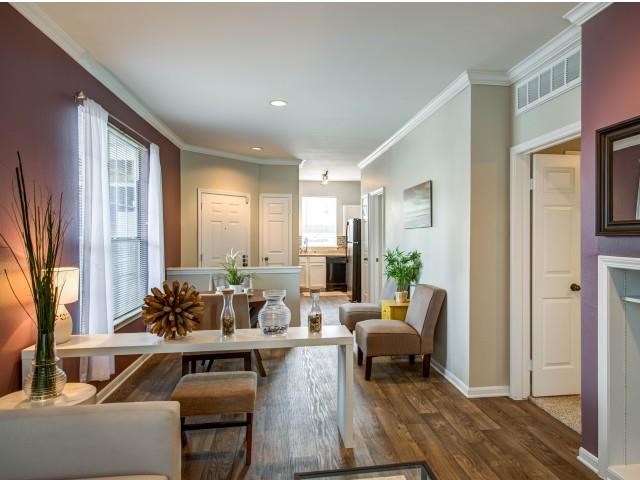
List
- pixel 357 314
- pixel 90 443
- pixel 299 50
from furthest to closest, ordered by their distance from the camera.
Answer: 1. pixel 357 314
2. pixel 299 50
3. pixel 90 443

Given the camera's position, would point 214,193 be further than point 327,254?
No

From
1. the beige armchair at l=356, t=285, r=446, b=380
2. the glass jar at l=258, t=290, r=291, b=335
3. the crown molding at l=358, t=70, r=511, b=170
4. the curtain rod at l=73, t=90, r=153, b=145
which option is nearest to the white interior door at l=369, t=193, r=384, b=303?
the crown molding at l=358, t=70, r=511, b=170

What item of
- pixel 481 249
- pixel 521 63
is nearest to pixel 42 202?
pixel 481 249

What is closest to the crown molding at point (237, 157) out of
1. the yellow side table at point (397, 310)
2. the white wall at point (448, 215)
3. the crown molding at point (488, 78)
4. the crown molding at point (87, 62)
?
the crown molding at point (87, 62)

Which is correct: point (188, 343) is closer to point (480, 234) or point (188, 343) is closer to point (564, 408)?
point (480, 234)

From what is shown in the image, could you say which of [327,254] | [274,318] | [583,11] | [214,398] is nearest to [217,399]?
[214,398]

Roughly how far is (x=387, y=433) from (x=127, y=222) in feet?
9.84

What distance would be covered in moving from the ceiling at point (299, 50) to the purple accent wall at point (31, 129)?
211mm

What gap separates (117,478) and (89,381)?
180 centimetres

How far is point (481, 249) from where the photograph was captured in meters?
3.27

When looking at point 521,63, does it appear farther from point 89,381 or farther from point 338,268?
point 338,268

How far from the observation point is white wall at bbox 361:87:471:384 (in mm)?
3355

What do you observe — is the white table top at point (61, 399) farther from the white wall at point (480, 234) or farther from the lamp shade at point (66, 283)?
the white wall at point (480, 234)

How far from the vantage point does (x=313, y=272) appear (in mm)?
9508
